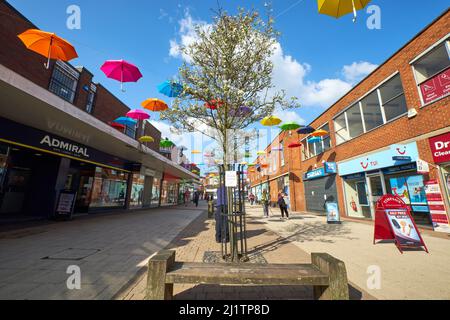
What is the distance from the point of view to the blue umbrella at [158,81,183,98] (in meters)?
5.77

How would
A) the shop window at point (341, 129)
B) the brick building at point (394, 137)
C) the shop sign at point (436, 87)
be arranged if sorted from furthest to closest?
the shop window at point (341, 129) → the brick building at point (394, 137) → the shop sign at point (436, 87)

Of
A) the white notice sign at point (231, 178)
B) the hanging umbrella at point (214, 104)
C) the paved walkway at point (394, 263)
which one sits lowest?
the paved walkway at point (394, 263)

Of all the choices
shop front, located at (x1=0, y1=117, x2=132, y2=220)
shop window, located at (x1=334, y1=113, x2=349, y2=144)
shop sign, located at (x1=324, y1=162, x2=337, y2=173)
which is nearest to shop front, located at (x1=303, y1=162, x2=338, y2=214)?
shop sign, located at (x1=324, y1=162, x2=337, y2=173)

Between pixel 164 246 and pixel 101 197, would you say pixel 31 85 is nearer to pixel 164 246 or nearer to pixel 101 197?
pixel 164 246

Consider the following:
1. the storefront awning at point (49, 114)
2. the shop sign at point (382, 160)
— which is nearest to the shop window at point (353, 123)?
the shop sign at point (382, 160)

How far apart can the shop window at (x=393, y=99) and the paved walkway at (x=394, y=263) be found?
618 cm

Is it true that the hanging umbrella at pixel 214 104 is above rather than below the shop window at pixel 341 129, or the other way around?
below

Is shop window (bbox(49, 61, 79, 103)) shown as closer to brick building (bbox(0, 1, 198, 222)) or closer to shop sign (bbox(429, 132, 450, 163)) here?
brick building (bbox(0, 1, 198, 222))

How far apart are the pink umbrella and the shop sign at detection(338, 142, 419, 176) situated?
457 inches

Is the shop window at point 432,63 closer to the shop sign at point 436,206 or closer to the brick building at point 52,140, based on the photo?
the shop sign at point 436,206

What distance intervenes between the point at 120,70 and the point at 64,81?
342 inches

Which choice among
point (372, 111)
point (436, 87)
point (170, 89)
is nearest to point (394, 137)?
point (436, 87)

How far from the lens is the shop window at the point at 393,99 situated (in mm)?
9703

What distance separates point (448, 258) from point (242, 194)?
5.06m
